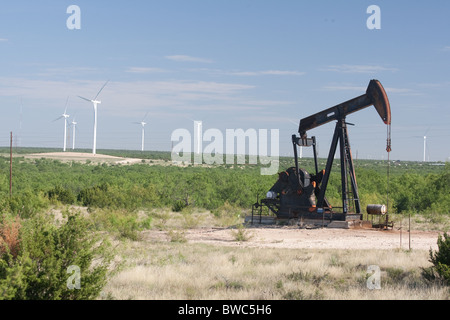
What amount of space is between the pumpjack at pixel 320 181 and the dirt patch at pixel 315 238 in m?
1.03

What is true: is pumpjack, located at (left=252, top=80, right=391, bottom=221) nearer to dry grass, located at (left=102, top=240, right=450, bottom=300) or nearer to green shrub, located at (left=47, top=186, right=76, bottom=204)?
dry grass, located at (left=102, top=240, right=450, bottom=300)

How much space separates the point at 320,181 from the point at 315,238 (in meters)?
4.09

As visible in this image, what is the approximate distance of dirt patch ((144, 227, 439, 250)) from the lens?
56.7ft

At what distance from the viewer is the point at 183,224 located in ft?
77.9

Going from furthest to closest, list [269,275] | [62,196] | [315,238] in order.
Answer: [62,196] → [315,238] → [269,275]

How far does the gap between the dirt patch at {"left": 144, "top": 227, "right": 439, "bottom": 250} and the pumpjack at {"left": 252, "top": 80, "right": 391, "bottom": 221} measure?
103cm

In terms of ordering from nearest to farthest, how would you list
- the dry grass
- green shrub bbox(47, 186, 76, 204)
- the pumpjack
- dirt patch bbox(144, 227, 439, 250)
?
the dry grass < dirt patch bbox(144, 227, 439, 250) < the pumpjack < green shrub bbox(47, 186, 76, 204)

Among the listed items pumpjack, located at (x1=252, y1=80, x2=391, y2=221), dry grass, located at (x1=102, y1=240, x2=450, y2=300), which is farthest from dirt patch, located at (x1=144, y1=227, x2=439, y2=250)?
dry grass, located at (x1=102, y1=240, x2=450, y2=300)

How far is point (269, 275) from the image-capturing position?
1144 centimetres

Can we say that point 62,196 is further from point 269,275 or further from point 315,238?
point 269,275

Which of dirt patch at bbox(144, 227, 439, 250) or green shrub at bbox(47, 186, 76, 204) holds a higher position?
green shrub at bbox(47, 186, 76, 204)

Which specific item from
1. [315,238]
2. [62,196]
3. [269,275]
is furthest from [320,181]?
[62,196]

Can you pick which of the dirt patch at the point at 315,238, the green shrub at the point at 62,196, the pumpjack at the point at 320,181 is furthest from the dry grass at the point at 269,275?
the green shrub at the point at 62,196
